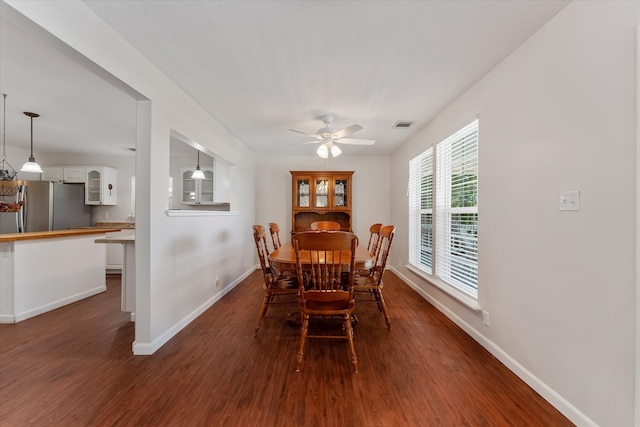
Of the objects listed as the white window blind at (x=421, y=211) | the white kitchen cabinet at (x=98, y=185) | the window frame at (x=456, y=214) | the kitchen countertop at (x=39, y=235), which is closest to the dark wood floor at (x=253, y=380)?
the window frame at (x=456, y=214)

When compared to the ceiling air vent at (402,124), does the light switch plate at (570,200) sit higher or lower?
lower

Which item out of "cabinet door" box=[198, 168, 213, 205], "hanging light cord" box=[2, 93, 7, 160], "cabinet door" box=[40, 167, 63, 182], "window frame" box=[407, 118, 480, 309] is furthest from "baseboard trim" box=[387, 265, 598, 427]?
"cabinet door" box=[40, 167, 63, 182]

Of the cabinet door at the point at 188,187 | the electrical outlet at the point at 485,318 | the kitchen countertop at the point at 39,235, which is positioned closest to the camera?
the electrical outlet at the point at 485,318

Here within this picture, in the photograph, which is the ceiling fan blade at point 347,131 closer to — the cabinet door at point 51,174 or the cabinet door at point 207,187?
the cabinet door at point 207,187

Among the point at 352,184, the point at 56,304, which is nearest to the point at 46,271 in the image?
the point at 56,304

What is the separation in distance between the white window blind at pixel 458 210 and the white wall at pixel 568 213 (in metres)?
0.29

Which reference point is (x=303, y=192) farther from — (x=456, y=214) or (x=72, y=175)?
(x=72, y=175)

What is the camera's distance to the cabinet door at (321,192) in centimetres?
499

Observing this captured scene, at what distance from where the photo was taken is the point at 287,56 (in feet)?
6.41

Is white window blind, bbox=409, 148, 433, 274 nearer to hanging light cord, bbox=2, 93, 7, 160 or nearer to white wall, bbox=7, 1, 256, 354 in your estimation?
white wall, bbox=7, 1, 256, 354

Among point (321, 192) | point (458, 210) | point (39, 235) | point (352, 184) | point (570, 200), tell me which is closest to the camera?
point (570, 200)

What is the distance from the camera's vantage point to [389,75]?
2223 mm

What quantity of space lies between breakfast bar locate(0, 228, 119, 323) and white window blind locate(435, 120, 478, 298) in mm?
4617

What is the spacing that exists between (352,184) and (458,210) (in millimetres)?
2741
